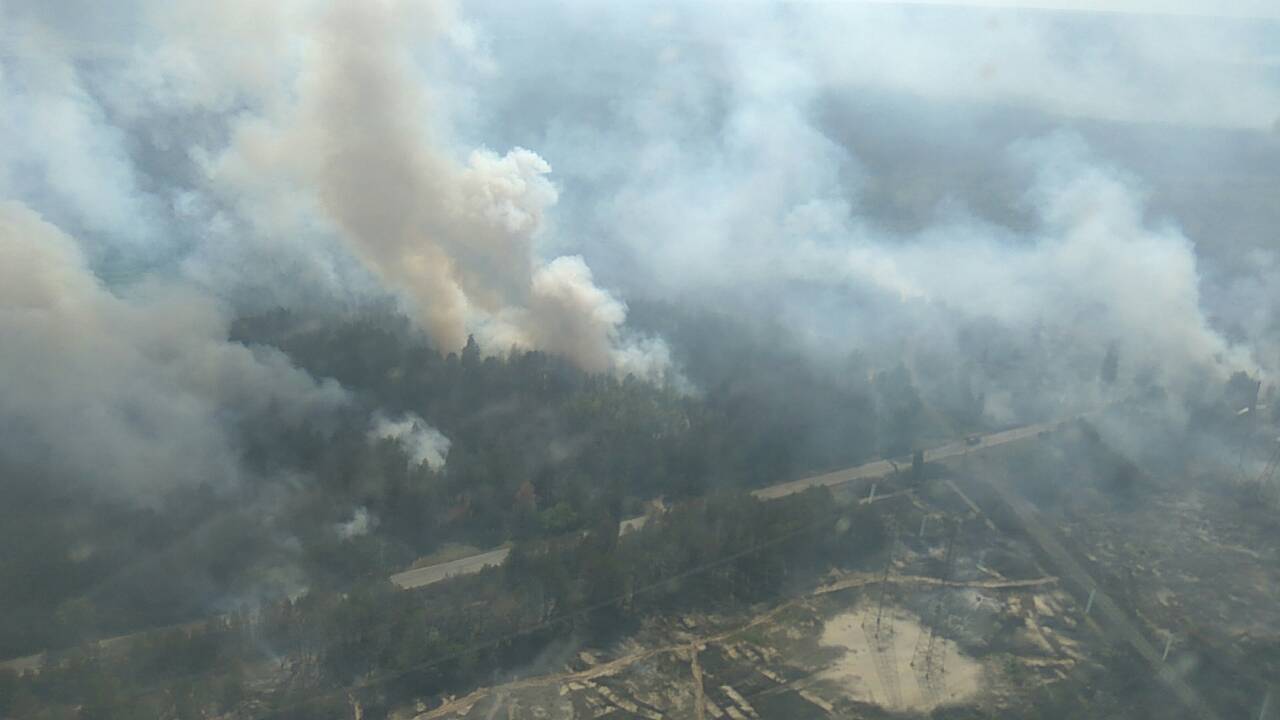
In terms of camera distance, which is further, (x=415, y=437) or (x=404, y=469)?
(x=415, y=437)

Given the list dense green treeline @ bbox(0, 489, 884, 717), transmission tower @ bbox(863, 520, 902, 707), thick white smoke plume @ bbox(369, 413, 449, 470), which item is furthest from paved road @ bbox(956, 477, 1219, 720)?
thick white smoke plume @ bbox(369, 413, 449, 470)

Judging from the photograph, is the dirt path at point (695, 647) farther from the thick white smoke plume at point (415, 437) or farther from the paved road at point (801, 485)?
the thick white smoke plume at point (415, 437)

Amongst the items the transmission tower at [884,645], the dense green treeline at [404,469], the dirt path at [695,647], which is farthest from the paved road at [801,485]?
the transmission tower at [884,645]

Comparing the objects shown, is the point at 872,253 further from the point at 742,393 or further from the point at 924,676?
the point at 924,676

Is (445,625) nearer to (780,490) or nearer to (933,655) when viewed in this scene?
(933,655)

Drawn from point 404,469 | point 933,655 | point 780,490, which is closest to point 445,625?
point 404,469

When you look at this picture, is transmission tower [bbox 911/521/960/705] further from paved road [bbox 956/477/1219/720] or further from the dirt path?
paved road [bbox 956/477/1219/720]
